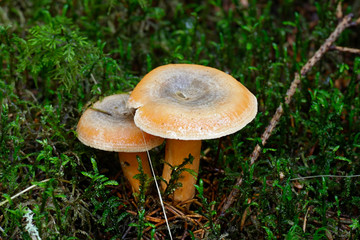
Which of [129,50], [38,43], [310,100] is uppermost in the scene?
[38,43]

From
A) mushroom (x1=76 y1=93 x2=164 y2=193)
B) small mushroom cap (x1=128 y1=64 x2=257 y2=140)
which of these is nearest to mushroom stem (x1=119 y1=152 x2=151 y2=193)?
mushroom (x1=76 y1=93 x2=164 y2=193)

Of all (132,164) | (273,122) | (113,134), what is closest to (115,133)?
(113,134)

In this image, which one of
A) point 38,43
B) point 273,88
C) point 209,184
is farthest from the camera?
point 273,88

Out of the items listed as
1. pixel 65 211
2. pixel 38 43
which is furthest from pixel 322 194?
pixel 38 43

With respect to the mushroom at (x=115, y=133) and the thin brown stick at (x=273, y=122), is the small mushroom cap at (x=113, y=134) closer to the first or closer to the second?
the mushroom at (x=115, y=133)

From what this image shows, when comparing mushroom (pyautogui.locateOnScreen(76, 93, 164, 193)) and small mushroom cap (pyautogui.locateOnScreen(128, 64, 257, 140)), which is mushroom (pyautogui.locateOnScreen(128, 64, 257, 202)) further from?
mushroom (pyautogui.locateOnScreen(76, 93, 164, 193))

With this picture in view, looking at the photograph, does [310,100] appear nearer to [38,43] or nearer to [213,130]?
[213,130]

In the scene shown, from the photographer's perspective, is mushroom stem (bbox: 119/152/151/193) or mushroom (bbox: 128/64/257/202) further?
mushroom stem (bbox: 119/152/151/193)
